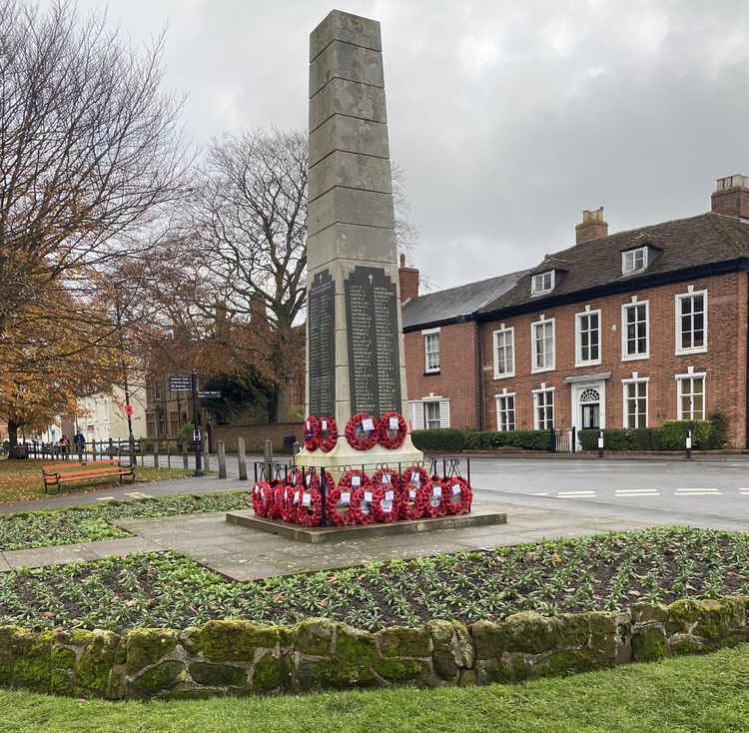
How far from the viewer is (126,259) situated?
746 inches

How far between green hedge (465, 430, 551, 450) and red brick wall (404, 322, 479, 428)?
2527 mm

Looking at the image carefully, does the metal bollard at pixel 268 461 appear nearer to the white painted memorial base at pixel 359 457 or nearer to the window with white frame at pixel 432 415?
the white painted memorial base at pixel 359 457

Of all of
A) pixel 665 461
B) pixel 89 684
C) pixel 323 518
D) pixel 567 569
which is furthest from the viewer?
pixel 665 461

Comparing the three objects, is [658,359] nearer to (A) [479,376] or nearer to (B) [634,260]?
(B) [634,260]

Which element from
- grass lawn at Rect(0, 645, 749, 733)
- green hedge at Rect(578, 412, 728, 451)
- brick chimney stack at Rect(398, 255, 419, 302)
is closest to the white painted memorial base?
grass lawn at Rect(0, 645, 749, 733)

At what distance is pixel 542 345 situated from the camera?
35.6m

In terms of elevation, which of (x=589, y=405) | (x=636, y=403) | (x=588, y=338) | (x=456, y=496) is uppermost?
(x=588, y=338)

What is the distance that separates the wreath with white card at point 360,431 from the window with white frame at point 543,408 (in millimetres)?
25766

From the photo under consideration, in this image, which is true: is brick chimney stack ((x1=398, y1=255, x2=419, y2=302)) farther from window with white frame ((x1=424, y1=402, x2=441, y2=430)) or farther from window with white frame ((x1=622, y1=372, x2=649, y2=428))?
window with white frame ((x1=622, y1=372, x2=649, y2=428))

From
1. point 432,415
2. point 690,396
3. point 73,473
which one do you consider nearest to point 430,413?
point 432,415

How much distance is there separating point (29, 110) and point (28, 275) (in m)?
3.80

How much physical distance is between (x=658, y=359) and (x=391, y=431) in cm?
2283

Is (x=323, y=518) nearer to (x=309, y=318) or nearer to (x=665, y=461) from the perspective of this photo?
(x=309, y=318)

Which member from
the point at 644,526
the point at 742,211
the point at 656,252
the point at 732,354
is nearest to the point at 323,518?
the point at 644,526
